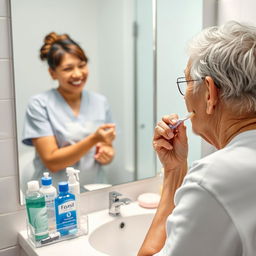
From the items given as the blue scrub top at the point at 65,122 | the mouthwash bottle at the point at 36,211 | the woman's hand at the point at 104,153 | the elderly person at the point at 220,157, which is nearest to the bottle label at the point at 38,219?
the mouthwash bottle at the point at 36,211

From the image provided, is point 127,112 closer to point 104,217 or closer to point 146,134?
point 146,134

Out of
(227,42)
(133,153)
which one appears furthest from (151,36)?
(227,42)

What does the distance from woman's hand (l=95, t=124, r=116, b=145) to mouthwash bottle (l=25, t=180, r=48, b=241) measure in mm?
508

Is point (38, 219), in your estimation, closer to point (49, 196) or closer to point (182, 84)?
point (49, 196)

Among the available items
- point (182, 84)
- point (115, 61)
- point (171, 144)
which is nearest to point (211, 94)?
point (182, 84)

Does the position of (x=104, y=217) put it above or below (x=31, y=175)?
below

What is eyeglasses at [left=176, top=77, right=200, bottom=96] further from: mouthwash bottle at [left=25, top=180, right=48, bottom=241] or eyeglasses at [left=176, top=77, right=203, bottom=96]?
mouthwash bottle at [left=25, top=180, right=48, bottom=241]

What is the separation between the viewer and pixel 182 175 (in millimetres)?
1132

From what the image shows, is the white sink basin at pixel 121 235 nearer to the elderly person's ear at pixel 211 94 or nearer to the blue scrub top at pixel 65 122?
the blue scrub top at pixel 65 122

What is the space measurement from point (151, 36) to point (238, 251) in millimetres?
1133

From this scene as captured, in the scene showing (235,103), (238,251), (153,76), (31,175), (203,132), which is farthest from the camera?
(153,76)

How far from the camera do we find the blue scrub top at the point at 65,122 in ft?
4.50

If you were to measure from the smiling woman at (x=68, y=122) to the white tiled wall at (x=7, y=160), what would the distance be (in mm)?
145

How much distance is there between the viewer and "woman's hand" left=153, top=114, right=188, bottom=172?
1.10 metres
